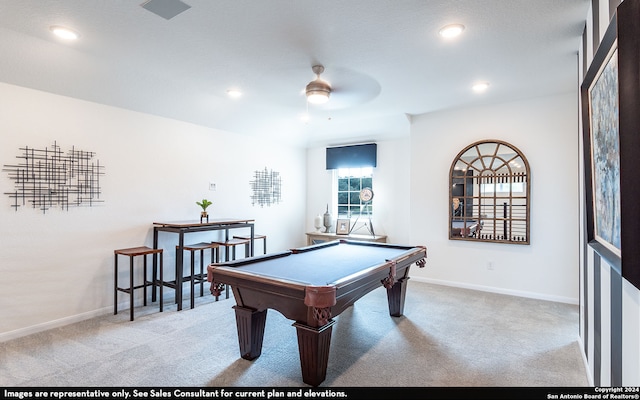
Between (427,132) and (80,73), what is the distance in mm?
4388

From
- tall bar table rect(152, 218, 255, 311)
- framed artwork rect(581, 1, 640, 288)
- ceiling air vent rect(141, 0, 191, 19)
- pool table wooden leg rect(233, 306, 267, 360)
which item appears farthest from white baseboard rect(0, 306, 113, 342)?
framed artwork rect(581, 1, 640, 288)

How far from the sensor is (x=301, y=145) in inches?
268

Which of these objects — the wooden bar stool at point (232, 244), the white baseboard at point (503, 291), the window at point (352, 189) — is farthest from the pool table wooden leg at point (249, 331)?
the window at point (352, 189)

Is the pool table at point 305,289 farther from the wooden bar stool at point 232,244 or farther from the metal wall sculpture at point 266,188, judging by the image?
the metal wall sculpture at point 266,188

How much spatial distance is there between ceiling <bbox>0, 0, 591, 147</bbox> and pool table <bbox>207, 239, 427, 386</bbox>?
6.07 ft

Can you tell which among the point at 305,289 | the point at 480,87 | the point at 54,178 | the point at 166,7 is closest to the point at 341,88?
the point at 480,87

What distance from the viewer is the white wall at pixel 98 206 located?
3162 mm

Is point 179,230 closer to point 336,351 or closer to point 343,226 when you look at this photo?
point 336,351

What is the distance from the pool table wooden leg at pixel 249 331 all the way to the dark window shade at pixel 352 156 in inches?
161

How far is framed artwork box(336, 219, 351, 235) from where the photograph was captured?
624 cm

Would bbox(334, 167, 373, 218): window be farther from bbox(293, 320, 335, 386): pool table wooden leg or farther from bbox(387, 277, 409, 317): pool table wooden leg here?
bbox(293, 320, 335, 386): pool table wooden leg

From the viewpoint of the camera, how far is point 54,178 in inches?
135

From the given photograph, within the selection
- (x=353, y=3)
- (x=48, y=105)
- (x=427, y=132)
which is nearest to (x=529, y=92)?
(x=427, y=132)
